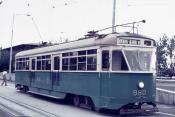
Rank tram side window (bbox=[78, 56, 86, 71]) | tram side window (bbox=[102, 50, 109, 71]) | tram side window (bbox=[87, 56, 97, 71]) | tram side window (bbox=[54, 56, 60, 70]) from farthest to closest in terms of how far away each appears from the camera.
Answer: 1. tram side window (bbox=[54, 56, 60, 70])
2. tram side window (bbox=[78, 56, 86, 71])
3. tram side window (bbox=[87, 56, 97, 71])
4. tram side window (bbox=[102, 50, 109, 71])

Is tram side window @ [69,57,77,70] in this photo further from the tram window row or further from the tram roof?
the tram roof

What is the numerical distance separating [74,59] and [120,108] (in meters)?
3.94

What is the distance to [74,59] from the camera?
17.8 metres

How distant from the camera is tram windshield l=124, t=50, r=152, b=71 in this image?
15127mm

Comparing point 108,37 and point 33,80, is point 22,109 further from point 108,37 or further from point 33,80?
point 33,80

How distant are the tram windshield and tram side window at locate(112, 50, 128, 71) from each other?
0.22 meters

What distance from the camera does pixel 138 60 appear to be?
1531 cm

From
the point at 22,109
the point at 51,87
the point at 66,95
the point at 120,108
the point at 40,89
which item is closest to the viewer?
the point at 120,108

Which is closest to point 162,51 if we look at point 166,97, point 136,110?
point 166,97

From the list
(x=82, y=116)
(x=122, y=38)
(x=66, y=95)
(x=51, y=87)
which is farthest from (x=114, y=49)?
(x=51, y=87)

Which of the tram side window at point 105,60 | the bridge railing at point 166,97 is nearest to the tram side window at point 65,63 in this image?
the tram side window at point 105,60

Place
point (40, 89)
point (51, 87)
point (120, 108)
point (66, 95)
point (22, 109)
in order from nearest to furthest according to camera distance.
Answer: point (120, 108), point (22, 109), point (66, 95), point (51, 87), point (40, 89)

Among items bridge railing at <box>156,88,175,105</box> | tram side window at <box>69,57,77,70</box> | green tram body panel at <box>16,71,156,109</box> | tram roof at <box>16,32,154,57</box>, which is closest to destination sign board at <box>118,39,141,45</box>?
tram roof at <box>16,32,154,57</box>

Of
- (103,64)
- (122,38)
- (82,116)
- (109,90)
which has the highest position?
(122,38)
